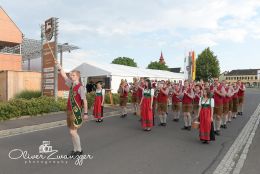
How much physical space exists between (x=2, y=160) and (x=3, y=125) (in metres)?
4.70

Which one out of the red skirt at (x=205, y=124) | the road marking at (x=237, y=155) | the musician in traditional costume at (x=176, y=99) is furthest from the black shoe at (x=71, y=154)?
the musician in traditional costume at (x=176, y=99)


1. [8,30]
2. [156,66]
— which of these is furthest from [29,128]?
[156,66]

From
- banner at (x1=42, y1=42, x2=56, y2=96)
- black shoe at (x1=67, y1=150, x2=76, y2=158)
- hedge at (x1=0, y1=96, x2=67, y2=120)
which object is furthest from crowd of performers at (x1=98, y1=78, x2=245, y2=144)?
banner at (x1=42, y1=42, x2=56, y2=96)

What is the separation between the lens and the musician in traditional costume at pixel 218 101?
442 inches

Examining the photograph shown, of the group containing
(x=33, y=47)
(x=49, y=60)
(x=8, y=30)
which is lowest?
(x=49, y=60)

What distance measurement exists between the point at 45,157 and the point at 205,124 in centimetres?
466

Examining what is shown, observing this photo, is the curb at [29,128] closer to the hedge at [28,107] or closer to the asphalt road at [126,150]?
the asphalt road at [126,150]

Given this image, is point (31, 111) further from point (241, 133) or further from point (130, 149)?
point (241, 133)

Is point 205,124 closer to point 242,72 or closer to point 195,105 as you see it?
point 195,105

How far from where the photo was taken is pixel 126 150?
7.95m

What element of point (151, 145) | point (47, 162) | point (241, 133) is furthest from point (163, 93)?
point (47, 162)

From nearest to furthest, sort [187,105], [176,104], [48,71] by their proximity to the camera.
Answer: [187,105] < [176,104] < [48,71]

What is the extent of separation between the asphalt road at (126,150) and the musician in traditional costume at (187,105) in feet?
1.33

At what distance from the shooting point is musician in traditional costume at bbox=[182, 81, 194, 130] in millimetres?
11906
